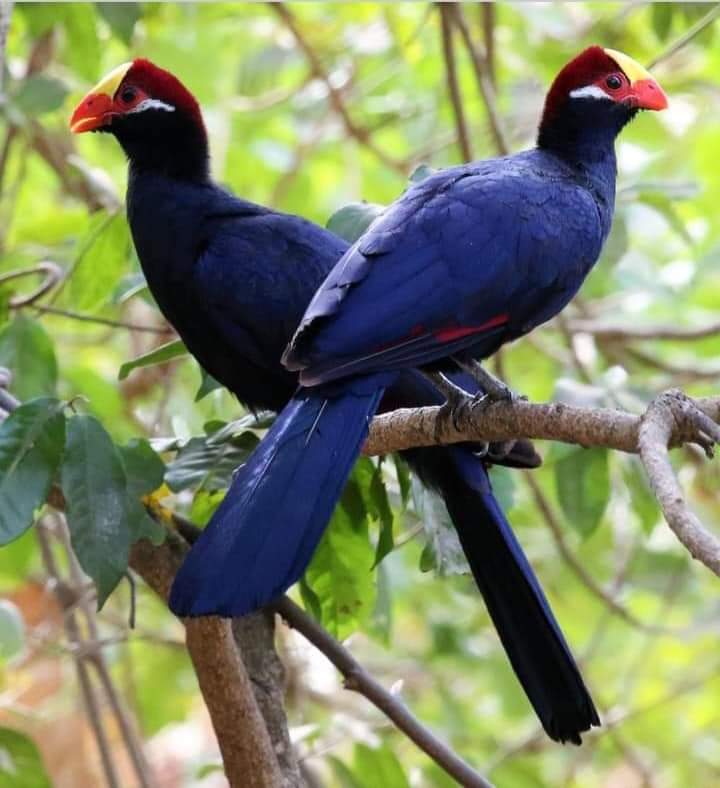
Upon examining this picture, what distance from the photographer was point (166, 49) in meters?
4.55

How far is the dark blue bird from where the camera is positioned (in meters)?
1.98

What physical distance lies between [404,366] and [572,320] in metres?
1.98

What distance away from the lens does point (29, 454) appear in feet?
7.23

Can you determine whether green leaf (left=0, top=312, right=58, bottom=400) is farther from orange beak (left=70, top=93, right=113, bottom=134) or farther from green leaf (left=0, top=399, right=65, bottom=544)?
green leaf (left=0, top=399, right=65, bottom=544)

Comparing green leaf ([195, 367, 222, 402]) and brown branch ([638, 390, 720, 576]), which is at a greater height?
brown branch ([638, 390, 720, 576])

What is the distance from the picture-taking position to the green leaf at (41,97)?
3.46 m

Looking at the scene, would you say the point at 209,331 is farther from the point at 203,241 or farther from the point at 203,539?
the point at 203,539

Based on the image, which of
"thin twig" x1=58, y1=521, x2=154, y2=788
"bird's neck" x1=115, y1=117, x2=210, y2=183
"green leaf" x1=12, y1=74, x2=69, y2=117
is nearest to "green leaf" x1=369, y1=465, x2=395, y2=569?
"bird's neck" x1=115, y1=117, x2=210, y2=183

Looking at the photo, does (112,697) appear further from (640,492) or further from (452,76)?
(452,76)

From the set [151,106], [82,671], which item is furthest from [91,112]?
[82,671]

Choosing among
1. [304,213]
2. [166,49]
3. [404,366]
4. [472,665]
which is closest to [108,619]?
[472,665]

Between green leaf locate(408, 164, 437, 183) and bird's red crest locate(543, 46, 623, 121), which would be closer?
green leaf locate(408, 164, 437, 183)

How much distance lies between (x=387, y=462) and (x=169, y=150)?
79 centimetres

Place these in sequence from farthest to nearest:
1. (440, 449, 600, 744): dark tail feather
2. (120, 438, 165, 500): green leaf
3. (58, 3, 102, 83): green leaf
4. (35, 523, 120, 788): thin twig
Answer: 1. (58, 3, 102, 83): green leaf
2. (35, 523, 120, 788): thin twig
3. (440, 449, 600, 744): dark tail feather
4. (120, 438, 165, 500): green leaf
